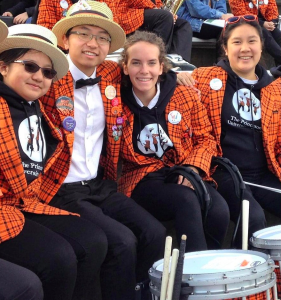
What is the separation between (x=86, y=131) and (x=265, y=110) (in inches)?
55.8

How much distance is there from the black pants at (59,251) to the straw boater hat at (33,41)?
864mm

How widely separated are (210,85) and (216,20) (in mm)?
2642

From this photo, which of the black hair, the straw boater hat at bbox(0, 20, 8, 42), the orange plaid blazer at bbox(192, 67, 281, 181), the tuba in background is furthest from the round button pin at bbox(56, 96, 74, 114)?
the tuba in background

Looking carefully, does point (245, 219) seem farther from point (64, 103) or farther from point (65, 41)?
point (65, 41)

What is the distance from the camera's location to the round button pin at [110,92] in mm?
3887

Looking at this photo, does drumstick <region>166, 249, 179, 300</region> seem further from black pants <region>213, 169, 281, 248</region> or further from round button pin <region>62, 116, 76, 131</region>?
black pants <region>213, 169, 281, 248</region>

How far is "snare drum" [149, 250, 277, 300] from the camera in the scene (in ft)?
8.63

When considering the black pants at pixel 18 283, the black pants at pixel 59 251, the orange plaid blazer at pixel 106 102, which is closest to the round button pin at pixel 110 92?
the orange plaid blazer at pixel 106 102

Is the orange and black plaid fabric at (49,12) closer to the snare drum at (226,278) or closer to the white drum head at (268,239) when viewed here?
the white drum head at (268,239)

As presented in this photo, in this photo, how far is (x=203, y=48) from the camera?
274 inches

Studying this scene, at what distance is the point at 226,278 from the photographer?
104 inches

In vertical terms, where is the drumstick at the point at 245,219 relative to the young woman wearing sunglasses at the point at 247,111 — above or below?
below

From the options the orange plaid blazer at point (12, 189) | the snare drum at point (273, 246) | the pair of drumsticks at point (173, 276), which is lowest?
the snare drum at point (273, 246)

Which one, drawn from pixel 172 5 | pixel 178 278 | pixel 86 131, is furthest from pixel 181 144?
pixel 172 5
